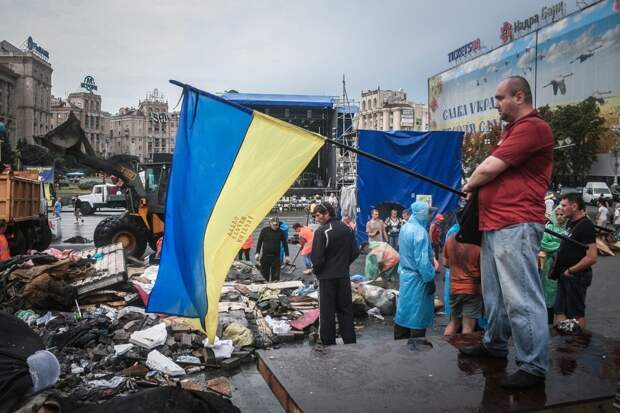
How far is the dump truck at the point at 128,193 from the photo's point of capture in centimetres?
1319

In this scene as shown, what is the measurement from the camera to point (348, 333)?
5996mm

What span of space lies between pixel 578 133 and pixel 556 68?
940 centimetres

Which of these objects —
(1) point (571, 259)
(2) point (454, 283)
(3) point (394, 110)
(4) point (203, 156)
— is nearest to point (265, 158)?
(4) point (203, 156)

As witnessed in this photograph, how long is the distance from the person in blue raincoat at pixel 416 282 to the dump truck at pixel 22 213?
11.7 meters

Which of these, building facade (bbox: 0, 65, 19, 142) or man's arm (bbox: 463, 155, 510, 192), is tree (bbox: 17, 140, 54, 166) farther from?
man's arm (bbox: 463, 155, 510, 192)

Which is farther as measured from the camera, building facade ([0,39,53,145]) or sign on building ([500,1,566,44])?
building facade ([0,39,53,145])

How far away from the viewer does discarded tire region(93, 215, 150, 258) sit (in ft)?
44.7

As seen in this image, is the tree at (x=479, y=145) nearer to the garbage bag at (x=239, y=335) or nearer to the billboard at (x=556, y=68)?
the billboard at (x=556, y=68)

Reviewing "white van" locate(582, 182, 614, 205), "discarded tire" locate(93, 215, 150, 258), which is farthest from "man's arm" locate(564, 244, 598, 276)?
"white van" locate(582, 182, 614, 205)

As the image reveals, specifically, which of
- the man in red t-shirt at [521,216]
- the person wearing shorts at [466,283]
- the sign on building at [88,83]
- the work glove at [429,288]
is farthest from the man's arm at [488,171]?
the sign on building at [88,83]

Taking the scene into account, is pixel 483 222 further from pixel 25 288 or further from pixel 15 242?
pixel 15 242

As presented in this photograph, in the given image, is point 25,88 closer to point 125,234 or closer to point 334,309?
point 125,234

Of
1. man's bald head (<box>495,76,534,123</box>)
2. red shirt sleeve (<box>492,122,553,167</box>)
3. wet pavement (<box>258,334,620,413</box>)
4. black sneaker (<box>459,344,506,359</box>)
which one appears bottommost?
wet pavement (<box>258,334,620,413</box>)

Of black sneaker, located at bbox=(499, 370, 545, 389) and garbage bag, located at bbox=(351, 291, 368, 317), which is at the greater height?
black sneaker, located at bbox=(499, 370, 545, 389)
